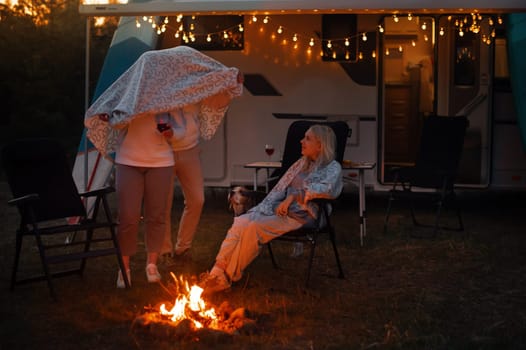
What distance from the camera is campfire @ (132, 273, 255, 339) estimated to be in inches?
164

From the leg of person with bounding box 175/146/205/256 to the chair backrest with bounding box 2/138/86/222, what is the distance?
28.7 inches

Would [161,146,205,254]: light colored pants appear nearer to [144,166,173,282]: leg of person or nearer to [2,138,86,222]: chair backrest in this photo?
[144,166,173,282]: leg of person

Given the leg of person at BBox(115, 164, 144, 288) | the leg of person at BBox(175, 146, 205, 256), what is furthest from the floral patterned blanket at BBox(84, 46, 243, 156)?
the leg of person at BBox(175, 146, 205, 256)

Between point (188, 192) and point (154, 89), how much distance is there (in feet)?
2.97

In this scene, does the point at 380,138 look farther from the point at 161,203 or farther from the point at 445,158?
the point at 161,203

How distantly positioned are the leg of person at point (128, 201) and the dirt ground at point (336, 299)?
311 mm

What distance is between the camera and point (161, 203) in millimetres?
5434

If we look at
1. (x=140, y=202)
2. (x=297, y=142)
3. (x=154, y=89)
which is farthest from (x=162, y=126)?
(x=297, y=142)

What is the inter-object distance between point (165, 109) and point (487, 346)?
7.87 feet

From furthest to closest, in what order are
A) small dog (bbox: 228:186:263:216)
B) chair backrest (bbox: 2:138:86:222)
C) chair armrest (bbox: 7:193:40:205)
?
small dog (bbox: 228:186:263:216)
chair backrest (bbox: 2:138:86:222)
chair armrest (bbox: 7:193:40:205)

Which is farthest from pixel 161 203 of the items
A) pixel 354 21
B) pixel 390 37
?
pixel 390 37

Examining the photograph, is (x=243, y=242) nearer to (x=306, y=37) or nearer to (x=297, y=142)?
(x=297, y=142)

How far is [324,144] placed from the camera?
18.0ft

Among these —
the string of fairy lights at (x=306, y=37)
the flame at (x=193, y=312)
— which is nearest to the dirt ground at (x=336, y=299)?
the flame at (x=193, y=312)
